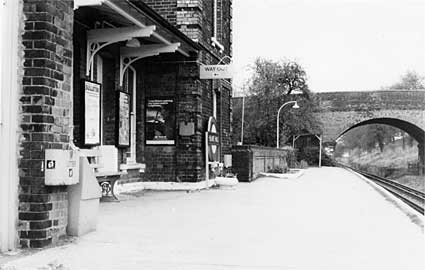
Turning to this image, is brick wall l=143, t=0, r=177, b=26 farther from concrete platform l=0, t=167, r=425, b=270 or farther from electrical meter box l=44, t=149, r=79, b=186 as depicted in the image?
electrical meter box l=44, t=149, r=79, b=186

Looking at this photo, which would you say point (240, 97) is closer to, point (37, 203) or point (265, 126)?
point (265, 126)

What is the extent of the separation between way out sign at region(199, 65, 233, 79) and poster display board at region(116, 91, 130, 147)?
110 inches

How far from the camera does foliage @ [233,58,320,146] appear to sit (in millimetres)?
45500

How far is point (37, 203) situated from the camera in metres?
6.16

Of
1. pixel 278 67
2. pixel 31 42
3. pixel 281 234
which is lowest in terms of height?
pixel 281 234

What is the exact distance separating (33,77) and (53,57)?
13.6 inches

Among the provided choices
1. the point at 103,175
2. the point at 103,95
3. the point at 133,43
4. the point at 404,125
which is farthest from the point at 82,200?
the point at 404,125

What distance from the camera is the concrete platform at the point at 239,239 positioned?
5.86 meters

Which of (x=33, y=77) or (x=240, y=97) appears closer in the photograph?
(x=33, y=77)

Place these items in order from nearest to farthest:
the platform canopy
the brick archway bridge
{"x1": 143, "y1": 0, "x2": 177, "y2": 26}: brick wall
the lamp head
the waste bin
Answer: the waste bin, the platform canopy, the lamp head, {"x1": 143, "y1": 0, "x2": 177, "y2": 26}: brick wall, the brick archway bridge

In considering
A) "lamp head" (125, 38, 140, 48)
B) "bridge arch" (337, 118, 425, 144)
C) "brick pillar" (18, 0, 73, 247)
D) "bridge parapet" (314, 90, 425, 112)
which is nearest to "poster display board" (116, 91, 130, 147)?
"lamp head" (125, 38, 140, 48)

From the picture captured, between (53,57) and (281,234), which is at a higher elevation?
(53,57)

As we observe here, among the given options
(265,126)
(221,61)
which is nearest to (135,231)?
(221,61)

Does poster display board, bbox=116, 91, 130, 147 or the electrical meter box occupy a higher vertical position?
poster display board, bbox=116, 91, 130, 147
